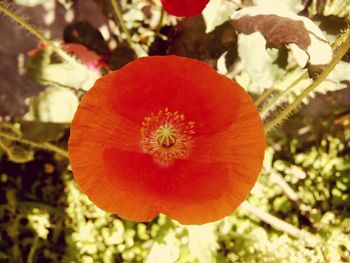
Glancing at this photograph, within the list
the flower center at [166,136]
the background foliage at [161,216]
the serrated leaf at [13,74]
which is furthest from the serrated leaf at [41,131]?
the serrated leaf at [13,74]

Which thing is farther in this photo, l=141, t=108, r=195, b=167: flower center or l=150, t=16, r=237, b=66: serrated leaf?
l=150, t=16, r=237, b=66: serrated leaf

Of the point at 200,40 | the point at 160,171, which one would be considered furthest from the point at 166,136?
the point at 200,40

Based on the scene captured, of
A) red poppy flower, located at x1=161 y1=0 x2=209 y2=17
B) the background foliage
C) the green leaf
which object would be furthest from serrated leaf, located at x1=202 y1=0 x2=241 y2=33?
the green leaf

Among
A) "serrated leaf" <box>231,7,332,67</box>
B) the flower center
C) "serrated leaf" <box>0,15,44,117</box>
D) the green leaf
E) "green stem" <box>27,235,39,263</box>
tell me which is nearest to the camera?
"serrated leaf" <box>231,7,332,67</box>

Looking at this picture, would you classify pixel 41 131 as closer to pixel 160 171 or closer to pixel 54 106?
pixel 54 106

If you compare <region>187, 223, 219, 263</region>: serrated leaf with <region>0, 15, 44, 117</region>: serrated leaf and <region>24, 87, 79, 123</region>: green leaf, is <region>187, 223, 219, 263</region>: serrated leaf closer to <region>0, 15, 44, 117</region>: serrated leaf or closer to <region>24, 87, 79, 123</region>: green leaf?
<region>24, 87, 79, 123</region>: green leaf

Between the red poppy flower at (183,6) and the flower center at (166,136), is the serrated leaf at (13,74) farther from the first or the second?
the red poppy flower at (183,6)

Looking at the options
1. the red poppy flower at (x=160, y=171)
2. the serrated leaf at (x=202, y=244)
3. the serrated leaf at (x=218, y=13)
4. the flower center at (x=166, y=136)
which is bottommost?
the serrated leaf at (x=202, y=244)
